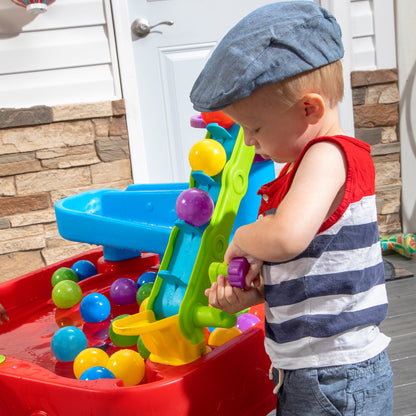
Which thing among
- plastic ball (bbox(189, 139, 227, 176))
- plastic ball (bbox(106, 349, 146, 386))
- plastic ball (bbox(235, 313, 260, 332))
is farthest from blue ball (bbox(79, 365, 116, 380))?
plastic ball (bbox(189, 139, 227, 176))

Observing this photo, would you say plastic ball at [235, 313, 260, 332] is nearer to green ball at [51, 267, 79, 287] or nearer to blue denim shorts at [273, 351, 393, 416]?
blue denim shorts at [273, 351, 393, 416]

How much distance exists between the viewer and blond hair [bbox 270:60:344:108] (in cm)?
57

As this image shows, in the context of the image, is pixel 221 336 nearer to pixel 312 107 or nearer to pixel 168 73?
pixel 312 107

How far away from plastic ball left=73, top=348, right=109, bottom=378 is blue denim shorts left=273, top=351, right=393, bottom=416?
0.39 m

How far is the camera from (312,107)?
585mm

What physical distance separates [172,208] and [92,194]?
294mm

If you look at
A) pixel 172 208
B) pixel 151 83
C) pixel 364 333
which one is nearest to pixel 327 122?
pixel 364 333

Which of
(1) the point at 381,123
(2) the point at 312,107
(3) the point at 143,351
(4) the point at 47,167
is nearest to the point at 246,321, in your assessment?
(3) the point at 143,351

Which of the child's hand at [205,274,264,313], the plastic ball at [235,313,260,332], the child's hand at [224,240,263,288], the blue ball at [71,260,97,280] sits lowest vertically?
the blue ball at [71,260,97,280]

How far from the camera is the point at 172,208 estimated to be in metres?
1.27

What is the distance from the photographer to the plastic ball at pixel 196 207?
821 mm

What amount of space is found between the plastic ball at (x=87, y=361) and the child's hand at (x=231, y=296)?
33cm

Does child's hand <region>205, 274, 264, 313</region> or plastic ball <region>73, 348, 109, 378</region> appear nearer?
child's hand <region>205, 274, 264, 313</region>

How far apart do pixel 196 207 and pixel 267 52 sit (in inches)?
12.8
